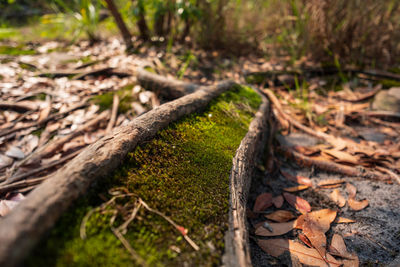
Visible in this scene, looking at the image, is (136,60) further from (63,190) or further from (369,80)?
(369,80)

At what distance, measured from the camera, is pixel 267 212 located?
1.60m

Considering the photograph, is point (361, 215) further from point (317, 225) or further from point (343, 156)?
point (343, 156)

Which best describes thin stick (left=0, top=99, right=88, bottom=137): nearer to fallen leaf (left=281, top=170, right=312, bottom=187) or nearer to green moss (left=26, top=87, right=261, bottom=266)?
green moss (left=26, top=87, right=261, bottom=266)

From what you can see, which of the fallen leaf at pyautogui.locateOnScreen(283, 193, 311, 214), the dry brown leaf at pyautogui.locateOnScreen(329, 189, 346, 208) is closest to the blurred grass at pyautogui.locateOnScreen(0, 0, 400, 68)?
the dry brown leaf at pyautogui.locateOnScreen(329, 189, 346, 208)

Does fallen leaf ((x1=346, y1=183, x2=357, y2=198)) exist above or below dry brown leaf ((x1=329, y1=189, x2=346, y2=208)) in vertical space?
above

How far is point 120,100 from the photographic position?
250cm

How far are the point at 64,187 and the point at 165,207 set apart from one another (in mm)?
418

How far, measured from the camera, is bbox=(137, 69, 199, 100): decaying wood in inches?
94.9

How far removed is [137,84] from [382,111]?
311cm

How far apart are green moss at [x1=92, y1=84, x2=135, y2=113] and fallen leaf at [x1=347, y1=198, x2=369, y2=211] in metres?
2.28

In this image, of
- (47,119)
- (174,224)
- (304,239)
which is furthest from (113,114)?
(304,239)

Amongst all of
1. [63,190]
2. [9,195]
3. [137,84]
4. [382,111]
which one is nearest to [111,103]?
[137,84]

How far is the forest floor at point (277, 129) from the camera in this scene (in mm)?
1464

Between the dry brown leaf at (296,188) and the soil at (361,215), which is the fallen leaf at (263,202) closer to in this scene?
the soil at (361,215)
